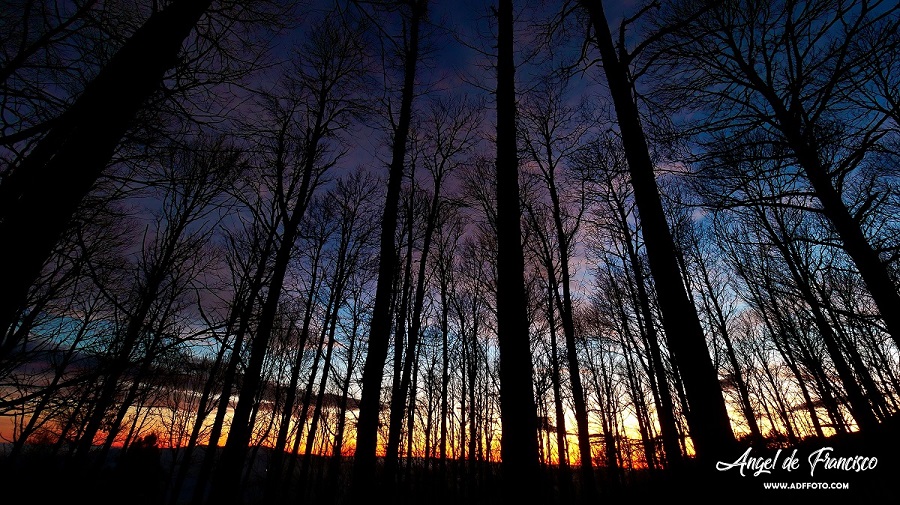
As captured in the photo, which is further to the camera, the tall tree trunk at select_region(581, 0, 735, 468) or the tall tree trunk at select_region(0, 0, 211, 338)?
the tall tree trunk at select_region(581, 0, 735, 468)

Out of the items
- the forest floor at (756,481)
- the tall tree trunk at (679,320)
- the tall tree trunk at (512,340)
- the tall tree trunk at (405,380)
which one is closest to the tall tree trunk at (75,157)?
the tall tree trunk at (512,340)

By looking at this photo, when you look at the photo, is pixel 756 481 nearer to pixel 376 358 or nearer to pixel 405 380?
pixel 376 358

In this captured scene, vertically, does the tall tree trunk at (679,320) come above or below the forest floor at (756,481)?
above

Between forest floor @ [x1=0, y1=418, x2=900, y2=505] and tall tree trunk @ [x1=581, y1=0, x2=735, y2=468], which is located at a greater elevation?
tall tree trunk @ [x1=581, y1=0, x2=735, y2=468]

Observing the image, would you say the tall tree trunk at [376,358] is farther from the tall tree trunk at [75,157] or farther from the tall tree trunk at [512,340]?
the tall tree trunk at [75,157]

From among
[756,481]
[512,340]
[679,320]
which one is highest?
[679,320]
